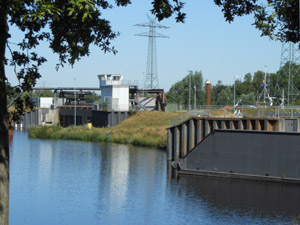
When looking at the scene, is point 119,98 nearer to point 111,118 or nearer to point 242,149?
point 111,118

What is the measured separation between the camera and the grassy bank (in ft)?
221

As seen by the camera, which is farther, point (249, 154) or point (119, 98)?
point (119, 98)

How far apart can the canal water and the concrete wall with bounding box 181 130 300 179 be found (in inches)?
45.5

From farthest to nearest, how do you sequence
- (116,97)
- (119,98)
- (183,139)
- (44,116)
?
(44,116)
(116,97)
(119,98)
(183,139)

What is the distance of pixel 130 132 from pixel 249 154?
35597mm

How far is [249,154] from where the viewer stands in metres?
38.5

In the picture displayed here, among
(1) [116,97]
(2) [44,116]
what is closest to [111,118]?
(1) [116,97]

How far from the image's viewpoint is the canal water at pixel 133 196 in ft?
92.6

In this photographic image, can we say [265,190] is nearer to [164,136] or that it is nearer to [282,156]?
[282,156]

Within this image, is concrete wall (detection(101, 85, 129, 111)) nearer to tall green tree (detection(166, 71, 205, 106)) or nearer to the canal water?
tall green tree (detection(166, 71, 205, 106))

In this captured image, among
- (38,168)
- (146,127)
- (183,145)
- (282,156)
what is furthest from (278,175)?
(146,127)

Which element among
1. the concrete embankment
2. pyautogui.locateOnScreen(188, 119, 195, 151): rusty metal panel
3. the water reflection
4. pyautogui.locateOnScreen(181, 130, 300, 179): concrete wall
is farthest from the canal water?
pyautogui.locateOnScreen(188, 119, 195, 151): rusty metal panel

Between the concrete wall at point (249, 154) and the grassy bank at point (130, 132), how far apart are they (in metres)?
22.9

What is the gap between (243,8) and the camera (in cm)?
1439
